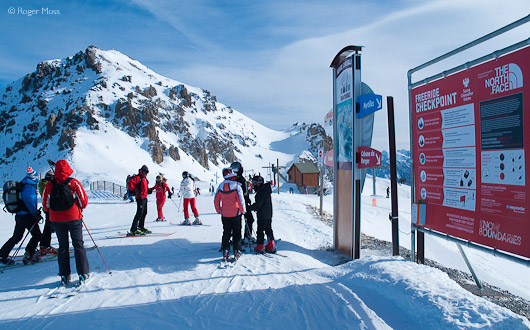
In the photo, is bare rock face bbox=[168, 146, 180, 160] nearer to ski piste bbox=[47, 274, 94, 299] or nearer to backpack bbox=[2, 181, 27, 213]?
backpack bbox=[2, 181, 27, 213]

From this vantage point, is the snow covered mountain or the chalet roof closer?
the chalet roof

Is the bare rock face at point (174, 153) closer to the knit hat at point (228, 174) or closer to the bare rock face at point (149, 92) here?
the bare rock face at point (149, 92)

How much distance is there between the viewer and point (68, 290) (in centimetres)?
494

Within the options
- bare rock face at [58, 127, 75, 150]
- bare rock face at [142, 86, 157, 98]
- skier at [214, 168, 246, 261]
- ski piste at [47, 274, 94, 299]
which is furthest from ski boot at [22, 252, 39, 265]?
bare rock face at [142, 86, 157, 98]

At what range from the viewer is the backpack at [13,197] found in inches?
238

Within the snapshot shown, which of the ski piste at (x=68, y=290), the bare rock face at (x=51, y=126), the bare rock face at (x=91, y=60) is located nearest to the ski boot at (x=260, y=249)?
the ski piste at (x=68, y=290)

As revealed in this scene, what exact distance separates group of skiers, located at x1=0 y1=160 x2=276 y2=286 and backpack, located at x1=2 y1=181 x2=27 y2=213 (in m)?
0.02

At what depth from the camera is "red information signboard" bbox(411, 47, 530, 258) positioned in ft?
11.8

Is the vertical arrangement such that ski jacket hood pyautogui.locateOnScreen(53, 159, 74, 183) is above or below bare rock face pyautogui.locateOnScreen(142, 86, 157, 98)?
below

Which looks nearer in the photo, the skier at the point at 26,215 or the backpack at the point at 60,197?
→ the backpack at the point at 60,197

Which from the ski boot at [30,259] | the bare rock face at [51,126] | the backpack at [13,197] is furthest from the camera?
the bare rock face at [51,126]

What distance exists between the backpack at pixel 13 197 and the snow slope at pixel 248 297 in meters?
1.13

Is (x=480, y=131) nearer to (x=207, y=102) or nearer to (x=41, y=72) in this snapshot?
(x=41, y=72)

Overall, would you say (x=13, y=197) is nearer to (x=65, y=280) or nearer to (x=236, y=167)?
(x=65, y=280)
